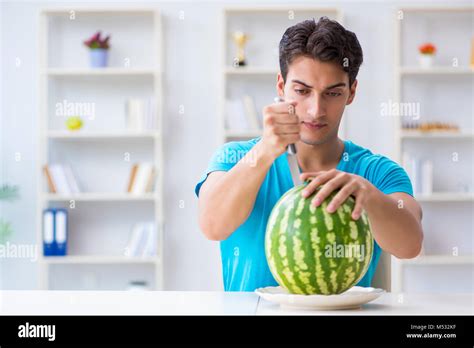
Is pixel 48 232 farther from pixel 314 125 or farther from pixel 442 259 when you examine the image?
pixel 314 125

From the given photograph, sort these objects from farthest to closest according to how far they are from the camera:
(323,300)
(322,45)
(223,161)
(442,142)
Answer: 1. (442,142)
2. (223,161)
3. (322,45)
4. (323,300)

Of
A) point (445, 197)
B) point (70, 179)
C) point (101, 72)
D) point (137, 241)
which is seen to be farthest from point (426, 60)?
point (70, 179)

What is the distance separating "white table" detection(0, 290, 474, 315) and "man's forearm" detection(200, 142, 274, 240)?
218 millimetres

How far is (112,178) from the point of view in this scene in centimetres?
516

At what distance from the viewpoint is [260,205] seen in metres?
1.88

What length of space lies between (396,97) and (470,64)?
0.63 m

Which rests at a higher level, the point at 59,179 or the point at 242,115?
the point at 242,115

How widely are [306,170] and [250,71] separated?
3.05m

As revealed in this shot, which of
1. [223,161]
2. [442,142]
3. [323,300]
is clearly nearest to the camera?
[323,300]

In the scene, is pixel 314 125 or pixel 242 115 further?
pixel 242 115

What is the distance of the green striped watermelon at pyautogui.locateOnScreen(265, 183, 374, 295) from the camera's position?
3.85ft

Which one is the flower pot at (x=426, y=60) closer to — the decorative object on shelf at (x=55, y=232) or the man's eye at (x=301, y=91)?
the decorative object on shelf at (x=55, y=232)

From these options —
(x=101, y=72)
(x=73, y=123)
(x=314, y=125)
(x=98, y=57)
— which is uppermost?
(x=98, y=57)
